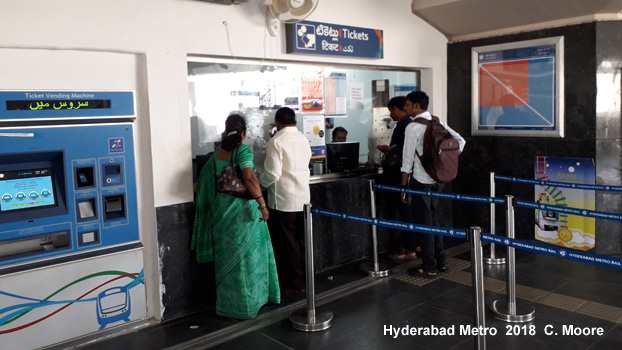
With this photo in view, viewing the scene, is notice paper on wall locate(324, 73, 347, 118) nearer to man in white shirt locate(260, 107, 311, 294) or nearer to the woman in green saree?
man in white shirt locate(260, 107, 311, 294)

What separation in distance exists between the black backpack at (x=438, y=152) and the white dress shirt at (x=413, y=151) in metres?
0.05

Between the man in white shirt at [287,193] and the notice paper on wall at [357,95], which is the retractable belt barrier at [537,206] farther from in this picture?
the notice paper on wall at [357,95]

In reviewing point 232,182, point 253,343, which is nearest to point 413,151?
point 232,182

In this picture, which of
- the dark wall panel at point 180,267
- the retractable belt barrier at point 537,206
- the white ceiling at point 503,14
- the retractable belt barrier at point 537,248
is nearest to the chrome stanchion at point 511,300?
the retractable belt barrier at point 537,206

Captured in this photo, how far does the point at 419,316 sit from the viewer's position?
4.07 metres

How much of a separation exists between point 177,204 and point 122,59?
111 cm

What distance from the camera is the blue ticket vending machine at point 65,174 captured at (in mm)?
3391

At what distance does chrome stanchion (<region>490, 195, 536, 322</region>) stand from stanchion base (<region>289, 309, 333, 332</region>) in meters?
1.23

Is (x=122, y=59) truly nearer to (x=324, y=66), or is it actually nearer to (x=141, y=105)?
(x=141, y=105)

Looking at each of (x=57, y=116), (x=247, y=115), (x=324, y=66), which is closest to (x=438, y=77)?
(x=324, y=66)

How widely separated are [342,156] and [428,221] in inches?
44.8

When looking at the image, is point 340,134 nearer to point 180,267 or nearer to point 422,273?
point 422,273

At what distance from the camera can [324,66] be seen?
5.29 meters

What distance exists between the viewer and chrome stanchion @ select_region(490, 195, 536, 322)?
→ 386cm
